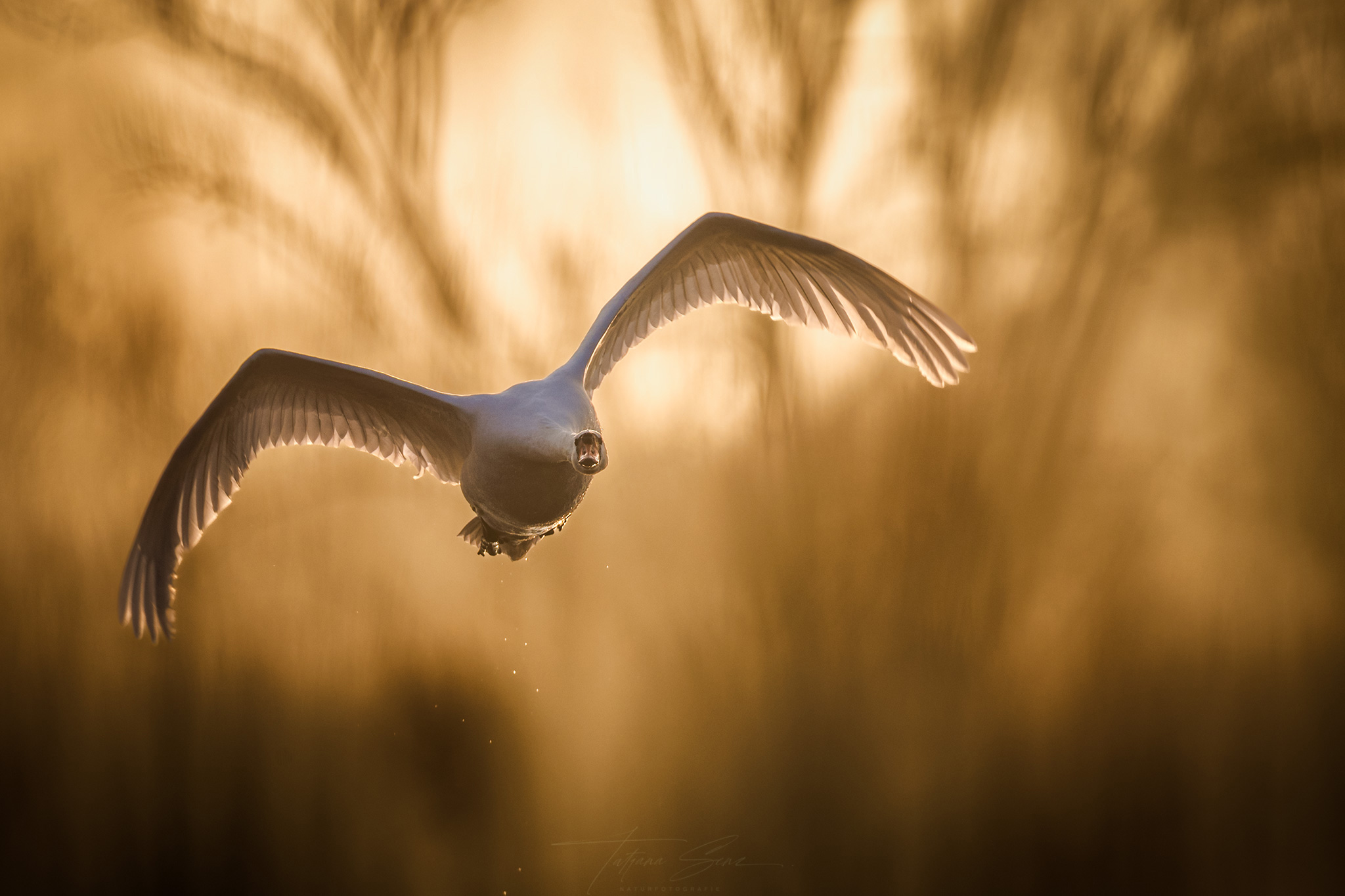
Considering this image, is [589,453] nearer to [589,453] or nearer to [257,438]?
[589,453]

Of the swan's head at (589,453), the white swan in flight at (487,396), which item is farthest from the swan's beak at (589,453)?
the white swan in flight at (487,396)

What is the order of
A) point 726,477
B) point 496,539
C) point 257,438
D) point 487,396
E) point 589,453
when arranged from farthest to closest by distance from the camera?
point 726,477, point 257,438, point 496,539, point 487,396, point 589,453

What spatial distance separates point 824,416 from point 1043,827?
4.01ft

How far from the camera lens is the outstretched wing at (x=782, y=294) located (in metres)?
1.61

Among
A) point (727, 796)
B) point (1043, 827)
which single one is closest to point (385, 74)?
point (727, 796)

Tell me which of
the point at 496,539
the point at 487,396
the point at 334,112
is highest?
the point at 334,112

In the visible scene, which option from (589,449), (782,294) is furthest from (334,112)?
(589,449)

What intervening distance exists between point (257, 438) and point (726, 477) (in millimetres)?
1268

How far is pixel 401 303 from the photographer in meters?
2.55

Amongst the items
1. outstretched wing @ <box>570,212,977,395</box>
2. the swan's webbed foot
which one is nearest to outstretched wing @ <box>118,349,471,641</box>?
the swan's webbed foot

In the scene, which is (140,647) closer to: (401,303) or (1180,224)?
(401,303)

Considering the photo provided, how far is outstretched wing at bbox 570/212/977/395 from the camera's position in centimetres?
161

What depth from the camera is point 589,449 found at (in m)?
1.19

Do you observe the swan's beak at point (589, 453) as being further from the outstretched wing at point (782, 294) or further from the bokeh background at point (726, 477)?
the bokeh background at point (726, 477)
